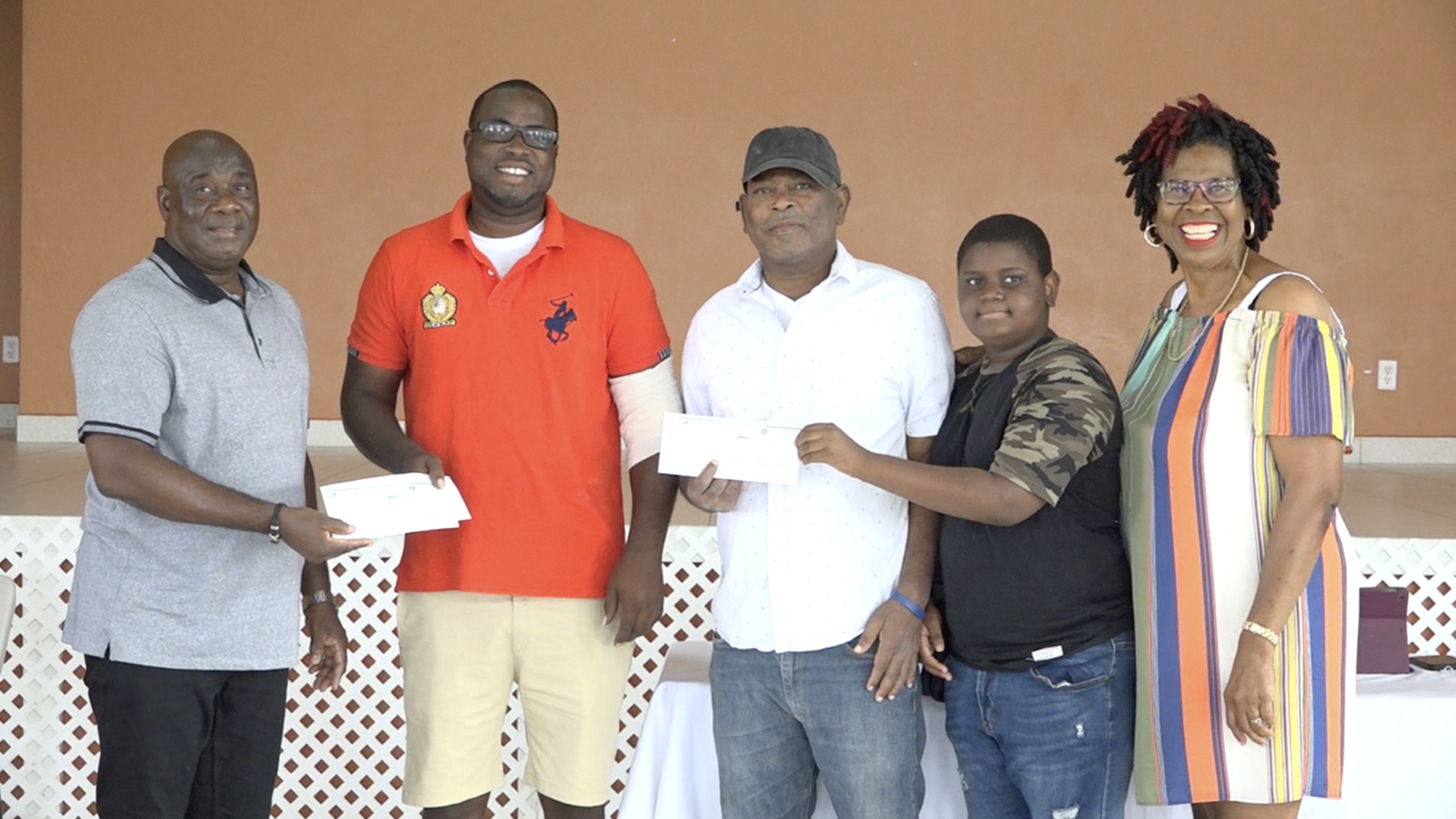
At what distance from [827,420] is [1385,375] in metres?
7.70

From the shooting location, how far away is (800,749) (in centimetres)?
267

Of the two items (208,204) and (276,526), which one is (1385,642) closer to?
(276,526)

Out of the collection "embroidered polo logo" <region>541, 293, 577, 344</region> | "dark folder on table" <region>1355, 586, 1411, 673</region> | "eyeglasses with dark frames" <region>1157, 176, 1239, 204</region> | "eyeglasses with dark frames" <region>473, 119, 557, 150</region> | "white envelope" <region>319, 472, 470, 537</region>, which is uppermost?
"eyeglasses with dark frames" <region>473, 119, 557, 150</region>

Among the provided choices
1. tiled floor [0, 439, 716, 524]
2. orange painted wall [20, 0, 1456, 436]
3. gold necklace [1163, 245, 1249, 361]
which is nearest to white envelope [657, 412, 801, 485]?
gold necklace [1163, 245, 1249, 361]

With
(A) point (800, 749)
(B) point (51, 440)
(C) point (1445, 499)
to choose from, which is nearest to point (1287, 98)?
(C) point (1445, 499)

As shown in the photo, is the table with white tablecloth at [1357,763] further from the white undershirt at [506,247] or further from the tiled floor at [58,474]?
the tiled floor at [58,474]

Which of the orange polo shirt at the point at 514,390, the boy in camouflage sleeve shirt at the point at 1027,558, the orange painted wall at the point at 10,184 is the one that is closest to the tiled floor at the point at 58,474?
the orange painted wall at the point at 10,184

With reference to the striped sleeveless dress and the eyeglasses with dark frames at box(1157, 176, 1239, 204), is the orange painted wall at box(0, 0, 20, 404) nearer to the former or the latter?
the eyeglasses with dark frames at box(1157, 176, 1239, 204)

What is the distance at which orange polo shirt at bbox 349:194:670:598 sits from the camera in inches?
111

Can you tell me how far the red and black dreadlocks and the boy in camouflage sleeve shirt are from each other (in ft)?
0.99

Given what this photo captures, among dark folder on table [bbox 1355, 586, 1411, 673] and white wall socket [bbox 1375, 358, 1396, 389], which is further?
white wall socket [bbox 1375, 358, 1396, 389]

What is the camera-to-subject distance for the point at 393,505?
2.58 metres

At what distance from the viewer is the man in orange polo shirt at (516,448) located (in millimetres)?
2816

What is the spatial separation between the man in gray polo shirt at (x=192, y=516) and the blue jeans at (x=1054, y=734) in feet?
4.00
